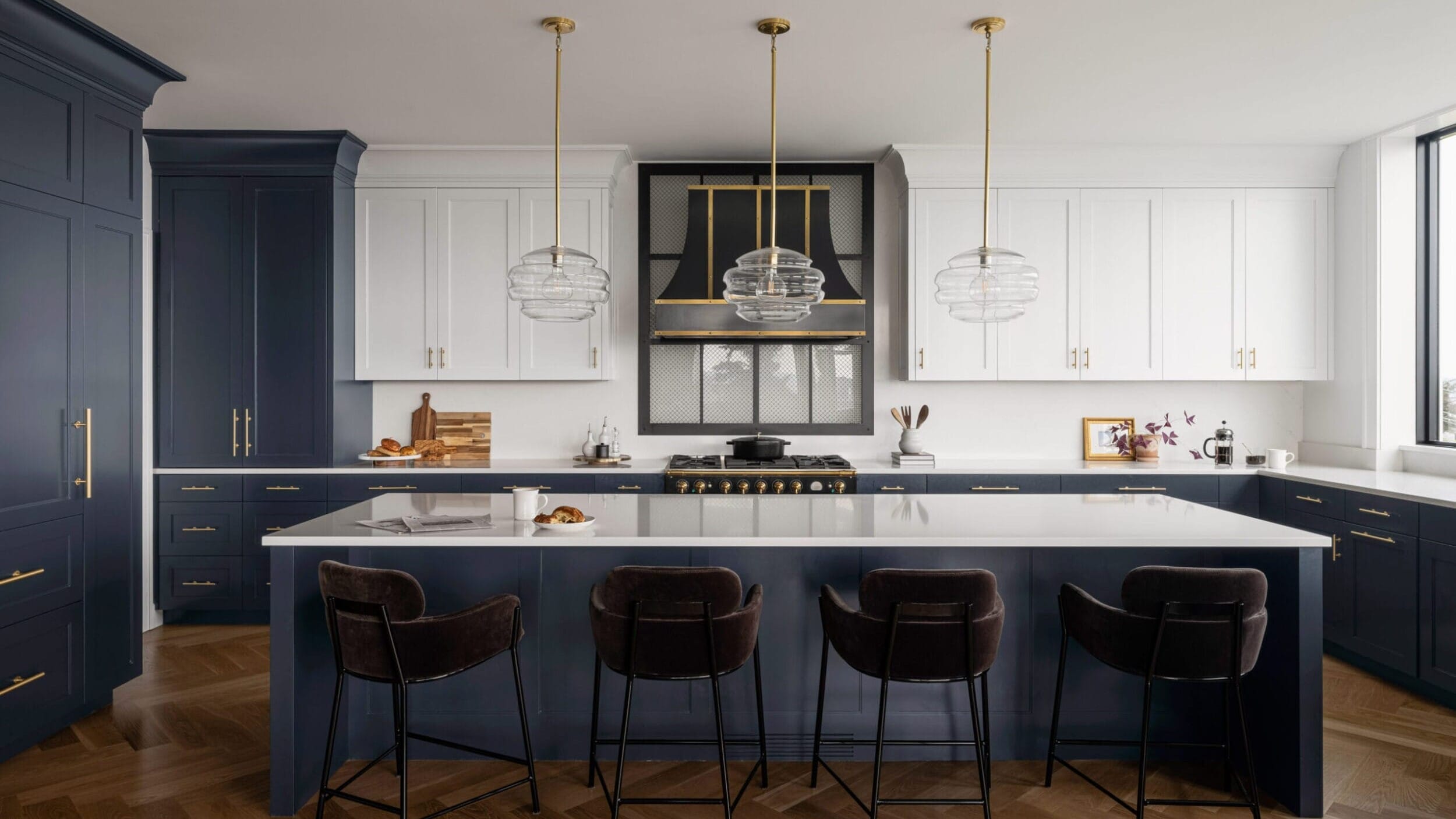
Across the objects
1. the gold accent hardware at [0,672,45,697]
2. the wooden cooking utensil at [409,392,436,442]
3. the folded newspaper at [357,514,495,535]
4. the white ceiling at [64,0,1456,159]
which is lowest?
the gold accent hardware at [0,672,45,697]

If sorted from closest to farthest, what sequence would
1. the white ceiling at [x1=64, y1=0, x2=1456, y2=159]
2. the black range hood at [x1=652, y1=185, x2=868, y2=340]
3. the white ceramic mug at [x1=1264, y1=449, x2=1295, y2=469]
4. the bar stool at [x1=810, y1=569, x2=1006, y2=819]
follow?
the bar stool at [x1=810, y1=569, x2=1006, y2=819] < the white ceiling at [x1=64, y1=0, x2=1456, y2=159] < the white ceramic mug at [x1=1264, y1=449, x2=1295, y2=469] < the black range hood at [x1=652, y1=185, x2=868, y2=340]

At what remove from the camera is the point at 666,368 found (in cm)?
521

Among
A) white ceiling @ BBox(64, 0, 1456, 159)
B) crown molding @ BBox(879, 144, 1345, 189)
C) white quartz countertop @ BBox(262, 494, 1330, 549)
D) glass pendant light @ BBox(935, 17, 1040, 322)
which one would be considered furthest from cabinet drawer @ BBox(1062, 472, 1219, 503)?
glass pendant light @ BBox(935, 17, 1040, 322)

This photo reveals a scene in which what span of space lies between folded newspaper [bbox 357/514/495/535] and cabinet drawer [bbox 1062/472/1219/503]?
129 inches

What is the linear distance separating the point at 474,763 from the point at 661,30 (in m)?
2.84

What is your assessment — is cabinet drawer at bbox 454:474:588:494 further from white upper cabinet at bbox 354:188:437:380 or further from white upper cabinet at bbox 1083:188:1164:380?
white upper cabinet at bbox 1083:188:1164:380

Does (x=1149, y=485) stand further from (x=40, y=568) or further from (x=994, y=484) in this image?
(x=40, y=568)

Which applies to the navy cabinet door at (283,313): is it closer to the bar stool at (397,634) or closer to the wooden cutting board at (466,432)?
the wooden cutting board at (466,432)

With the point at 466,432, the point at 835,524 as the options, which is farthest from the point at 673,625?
the point at 466,432

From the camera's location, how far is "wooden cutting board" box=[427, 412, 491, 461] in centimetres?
522

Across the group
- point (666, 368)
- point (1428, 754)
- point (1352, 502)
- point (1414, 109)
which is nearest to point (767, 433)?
point (666, 368)

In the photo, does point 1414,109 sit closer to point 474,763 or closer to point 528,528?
point 528,528

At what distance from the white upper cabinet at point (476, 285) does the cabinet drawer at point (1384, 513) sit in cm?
438

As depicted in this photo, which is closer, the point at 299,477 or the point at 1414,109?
the point at 1414,109
